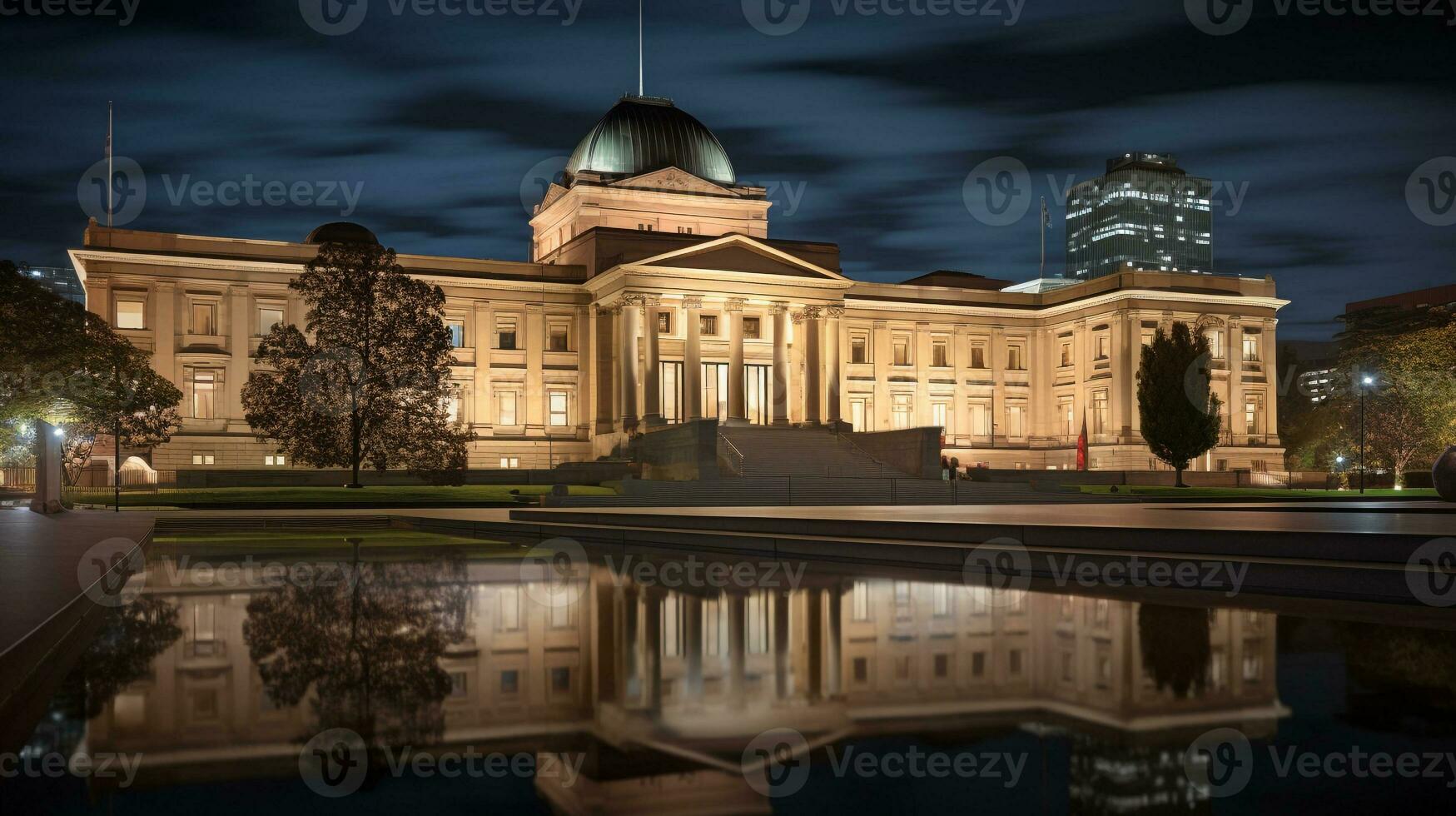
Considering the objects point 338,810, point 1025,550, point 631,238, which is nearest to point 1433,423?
point 631,238

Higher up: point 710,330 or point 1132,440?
point 710,330

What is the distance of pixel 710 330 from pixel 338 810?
63.4 meters

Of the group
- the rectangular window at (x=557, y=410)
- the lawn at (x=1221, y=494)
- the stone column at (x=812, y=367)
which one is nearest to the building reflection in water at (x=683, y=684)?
Result: the lawn at (x=1221, y=494)

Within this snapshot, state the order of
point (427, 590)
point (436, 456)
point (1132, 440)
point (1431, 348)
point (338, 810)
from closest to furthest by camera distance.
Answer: point (338, 810) → point (427, 590) → point (436, 456) → point (1431, 348) → point (1132, 440)

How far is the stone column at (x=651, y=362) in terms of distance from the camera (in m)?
62.0

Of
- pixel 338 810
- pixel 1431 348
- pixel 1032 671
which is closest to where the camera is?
pixel 338 810

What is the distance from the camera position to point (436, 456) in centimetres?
4472

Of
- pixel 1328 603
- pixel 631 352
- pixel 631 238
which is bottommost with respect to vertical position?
pixel 1328 603

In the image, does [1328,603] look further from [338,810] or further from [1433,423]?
[1433,423]

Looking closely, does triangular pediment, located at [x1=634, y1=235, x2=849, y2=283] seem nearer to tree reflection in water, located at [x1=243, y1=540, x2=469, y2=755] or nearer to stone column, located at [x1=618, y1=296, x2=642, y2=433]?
stone column, located at [x1=618, y1=296, x2=642, y2=433]

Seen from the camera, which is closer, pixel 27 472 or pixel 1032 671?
pixel 1032 671

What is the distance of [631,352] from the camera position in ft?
206

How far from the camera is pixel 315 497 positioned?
42.5 meters

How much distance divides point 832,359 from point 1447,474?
1517 inches
